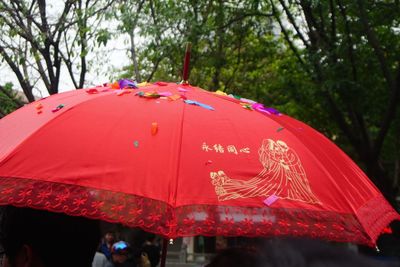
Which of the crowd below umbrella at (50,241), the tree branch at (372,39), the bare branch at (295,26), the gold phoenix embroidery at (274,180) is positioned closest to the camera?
the crowd below umbrella at (50,241)

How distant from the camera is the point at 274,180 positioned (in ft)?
7.11

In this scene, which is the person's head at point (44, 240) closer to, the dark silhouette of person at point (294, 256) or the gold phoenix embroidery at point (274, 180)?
the gold phoenix embroidery at point (274, 180)

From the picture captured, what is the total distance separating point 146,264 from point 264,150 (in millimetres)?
6251

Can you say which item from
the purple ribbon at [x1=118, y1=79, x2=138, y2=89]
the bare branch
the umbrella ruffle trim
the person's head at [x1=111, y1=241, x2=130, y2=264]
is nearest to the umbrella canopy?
the umbrella ruffle trim

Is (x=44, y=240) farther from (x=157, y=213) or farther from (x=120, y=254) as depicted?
(x=120, y=254)

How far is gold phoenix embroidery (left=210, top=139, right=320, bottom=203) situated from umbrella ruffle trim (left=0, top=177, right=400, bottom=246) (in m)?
0.06

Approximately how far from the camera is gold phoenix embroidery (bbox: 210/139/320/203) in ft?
6.66

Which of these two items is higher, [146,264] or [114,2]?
[114,2]

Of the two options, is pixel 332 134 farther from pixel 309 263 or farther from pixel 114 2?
pixel 309 263

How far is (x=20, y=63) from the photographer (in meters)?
8.23

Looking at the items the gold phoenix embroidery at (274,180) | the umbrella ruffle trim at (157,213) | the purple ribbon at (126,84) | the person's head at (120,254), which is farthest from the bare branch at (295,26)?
the umbrella ruffle trim at (157,213)

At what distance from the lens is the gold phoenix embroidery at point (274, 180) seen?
203 centimetres

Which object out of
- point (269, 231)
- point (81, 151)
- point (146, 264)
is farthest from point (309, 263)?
point (146, 264)

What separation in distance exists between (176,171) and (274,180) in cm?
41
